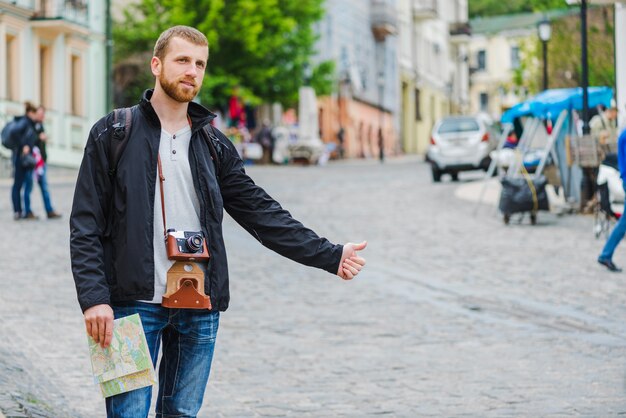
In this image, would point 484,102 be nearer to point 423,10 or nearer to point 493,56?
point 493,56

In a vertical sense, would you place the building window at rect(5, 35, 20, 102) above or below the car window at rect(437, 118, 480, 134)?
above

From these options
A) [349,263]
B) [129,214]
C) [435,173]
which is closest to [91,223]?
[129,214]

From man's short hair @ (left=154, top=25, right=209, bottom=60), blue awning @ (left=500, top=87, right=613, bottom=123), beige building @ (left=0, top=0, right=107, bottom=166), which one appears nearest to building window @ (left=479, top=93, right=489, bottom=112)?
beige building @ (left=0, top=0, right=107, bottom=166)

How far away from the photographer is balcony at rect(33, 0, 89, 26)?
40406mm

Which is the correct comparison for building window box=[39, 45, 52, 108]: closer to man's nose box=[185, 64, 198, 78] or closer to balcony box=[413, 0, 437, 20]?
man's nose box=[185, 64, 198, 78]

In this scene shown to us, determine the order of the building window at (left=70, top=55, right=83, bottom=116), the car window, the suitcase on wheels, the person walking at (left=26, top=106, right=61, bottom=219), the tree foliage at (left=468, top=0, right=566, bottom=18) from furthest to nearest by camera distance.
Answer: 1. the tree foliage at (left=468, top=0, right=566, bottom=18)
2. the building window at (left=70, top=55, right=83, bottom=116)
3. the car window
4. the suitcase on wheels
5. the person walking at (left=26, top=106, right=61, bottom=219)

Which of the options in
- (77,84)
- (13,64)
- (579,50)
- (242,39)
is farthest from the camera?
(242,39)

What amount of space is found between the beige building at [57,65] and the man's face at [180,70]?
108 ft

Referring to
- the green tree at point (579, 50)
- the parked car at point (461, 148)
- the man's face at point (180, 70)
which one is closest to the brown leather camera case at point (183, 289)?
the man's face at point (180, 70)

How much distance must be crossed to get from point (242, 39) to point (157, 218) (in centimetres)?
4429

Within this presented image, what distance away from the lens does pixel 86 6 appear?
43.5 meters

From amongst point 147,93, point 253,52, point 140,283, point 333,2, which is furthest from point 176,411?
point 333,2

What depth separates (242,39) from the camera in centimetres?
4866

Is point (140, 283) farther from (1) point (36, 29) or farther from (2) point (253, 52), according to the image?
(2) point (253, 52)
